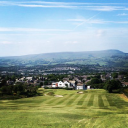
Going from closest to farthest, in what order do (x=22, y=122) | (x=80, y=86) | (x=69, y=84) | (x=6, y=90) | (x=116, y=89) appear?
(x=22, y=122)
(x=6, y=90)
(x=116, y=89)
(x=80, y=86)
(x=69, y=84)

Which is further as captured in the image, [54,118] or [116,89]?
[116,89]

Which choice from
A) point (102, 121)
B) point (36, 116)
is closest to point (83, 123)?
point (102, 121)

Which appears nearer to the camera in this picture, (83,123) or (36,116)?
(83,123)

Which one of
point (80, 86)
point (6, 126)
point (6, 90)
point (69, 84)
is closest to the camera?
point (6, 126)

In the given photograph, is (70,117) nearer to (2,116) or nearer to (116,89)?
(2,116)

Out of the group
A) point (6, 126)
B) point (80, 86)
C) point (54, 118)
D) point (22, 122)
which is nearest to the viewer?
point (6, 126)

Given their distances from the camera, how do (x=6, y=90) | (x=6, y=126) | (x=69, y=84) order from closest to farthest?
(x=6, y=126) → (x=6, y=90) → (x=69, y=84)

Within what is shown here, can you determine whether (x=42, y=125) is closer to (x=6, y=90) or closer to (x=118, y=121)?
(x=118, y=121)


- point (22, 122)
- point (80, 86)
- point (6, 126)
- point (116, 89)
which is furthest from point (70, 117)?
point (80, 86)
